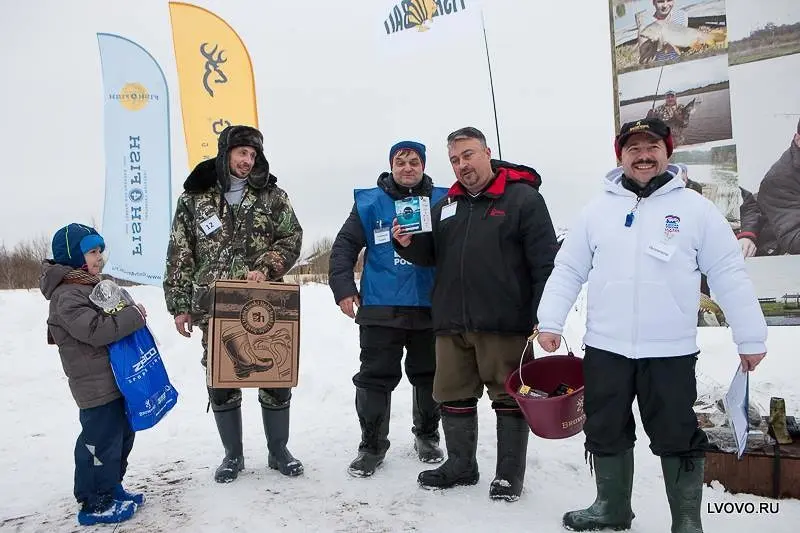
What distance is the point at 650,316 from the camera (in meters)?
2.51

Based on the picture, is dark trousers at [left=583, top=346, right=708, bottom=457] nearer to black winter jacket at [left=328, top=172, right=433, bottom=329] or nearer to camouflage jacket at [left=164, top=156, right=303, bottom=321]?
black winter jacket at [left=328, top=172, right=433, bottom=329]

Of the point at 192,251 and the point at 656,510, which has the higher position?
the point at 192,251

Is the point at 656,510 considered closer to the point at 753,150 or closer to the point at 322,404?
the point at 753,150

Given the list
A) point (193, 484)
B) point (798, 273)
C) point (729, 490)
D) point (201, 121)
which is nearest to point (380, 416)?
point (193, 484)

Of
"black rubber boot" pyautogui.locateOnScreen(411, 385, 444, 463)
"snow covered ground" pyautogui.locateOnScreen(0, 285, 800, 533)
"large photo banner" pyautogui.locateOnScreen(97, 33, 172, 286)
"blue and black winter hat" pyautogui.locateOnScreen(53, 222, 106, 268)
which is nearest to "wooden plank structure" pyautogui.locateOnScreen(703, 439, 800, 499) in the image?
"snow covered ground" pyautogui.locateOnScreen(0, 285, 800, 533)

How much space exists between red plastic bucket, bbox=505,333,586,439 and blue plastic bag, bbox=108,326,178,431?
1781mm

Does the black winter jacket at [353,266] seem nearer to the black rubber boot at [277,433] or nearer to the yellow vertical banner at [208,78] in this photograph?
the black rubber boot at [277,433]

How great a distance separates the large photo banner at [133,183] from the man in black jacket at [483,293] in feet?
21.2

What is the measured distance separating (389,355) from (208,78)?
21.0 ft

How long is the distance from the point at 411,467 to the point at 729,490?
69.0 inches

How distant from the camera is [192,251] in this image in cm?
369

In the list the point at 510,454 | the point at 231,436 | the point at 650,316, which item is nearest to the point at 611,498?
the point at 510,454

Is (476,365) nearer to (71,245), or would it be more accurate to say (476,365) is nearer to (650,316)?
(650,316)

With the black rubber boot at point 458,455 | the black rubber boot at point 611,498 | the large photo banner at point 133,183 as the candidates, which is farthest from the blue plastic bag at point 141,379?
the large photo banner at point 133,183
